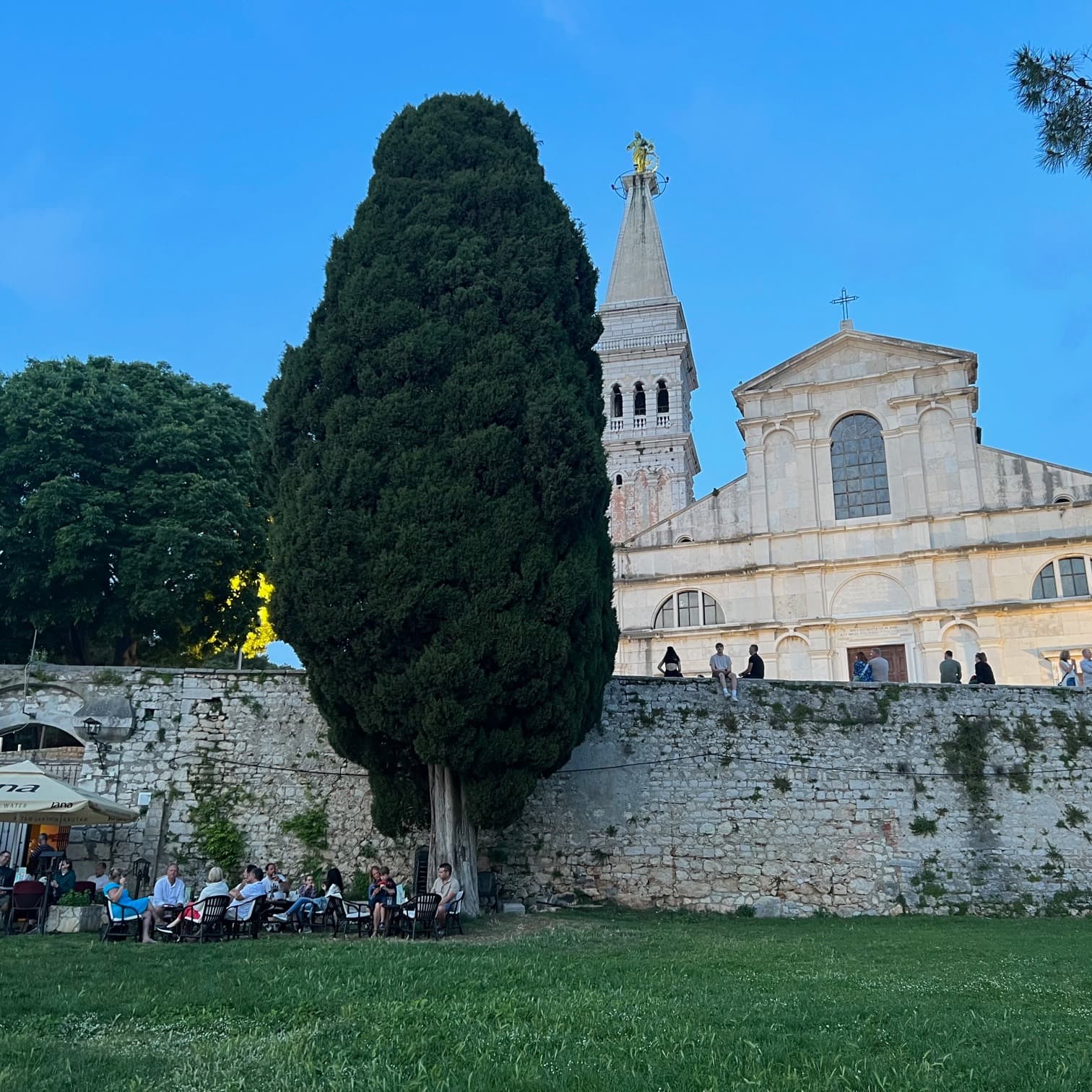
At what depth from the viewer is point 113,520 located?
72.3 ft

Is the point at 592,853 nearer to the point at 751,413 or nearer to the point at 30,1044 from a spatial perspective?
the point at 30,1044

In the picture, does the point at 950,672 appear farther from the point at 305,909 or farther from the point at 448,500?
the point at 305,909

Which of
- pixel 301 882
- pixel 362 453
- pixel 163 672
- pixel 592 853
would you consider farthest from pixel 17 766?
pixel 592 853

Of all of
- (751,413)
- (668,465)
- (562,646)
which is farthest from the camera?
(668,465)

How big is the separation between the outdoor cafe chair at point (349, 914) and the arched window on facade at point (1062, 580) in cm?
2290

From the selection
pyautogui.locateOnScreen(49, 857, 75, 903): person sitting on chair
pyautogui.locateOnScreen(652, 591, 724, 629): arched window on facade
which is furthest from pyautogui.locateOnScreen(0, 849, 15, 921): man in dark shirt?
pyautogui.locateOnScreen(652, 591, 724, 629): arched window on facade

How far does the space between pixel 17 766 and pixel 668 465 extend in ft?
133

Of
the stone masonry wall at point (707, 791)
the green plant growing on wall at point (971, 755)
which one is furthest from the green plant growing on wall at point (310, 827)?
the green plant growing on wall at point (971, 755)

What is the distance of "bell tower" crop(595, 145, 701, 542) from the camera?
167ft

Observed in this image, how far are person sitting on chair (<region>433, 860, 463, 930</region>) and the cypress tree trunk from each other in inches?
56.6

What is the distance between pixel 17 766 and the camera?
13.8 m

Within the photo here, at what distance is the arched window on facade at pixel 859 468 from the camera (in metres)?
31.6

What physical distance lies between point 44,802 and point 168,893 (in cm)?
197

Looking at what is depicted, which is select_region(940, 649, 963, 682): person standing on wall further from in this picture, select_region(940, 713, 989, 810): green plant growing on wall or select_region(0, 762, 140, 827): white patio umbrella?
select_region(0, 762, 140, 827): white patio umbrella
